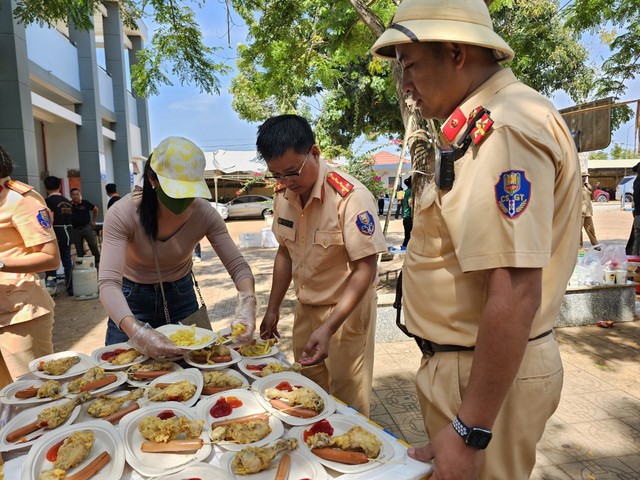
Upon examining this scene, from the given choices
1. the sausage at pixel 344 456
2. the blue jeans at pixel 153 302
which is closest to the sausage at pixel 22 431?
the blue jeans at pixel 153 302

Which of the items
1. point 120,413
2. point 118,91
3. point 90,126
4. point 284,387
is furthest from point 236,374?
point 118,91

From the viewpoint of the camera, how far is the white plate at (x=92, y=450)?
3.85 ft

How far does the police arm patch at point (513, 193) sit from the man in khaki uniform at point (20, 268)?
238 centimetres

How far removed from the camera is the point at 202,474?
3.84 ft

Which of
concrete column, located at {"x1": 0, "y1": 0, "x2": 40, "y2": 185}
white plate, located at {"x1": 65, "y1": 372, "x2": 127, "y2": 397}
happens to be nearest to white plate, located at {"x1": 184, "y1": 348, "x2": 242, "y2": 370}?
white plate, located at {"x1": 65, "y1": 372, "x2": 127, "y2": 397}

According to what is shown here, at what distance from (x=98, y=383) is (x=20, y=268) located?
3.38 ft

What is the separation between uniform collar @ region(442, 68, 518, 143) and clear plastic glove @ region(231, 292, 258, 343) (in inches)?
57.5

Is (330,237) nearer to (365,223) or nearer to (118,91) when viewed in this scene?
(365,223)

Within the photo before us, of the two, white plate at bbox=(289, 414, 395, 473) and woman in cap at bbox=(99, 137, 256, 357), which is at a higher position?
woman in cap at bbox=(99, 137, 256, 357)

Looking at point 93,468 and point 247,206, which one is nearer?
point 93,468

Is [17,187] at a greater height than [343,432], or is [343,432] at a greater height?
[17,187]

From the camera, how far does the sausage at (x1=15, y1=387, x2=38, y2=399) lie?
5.26ft

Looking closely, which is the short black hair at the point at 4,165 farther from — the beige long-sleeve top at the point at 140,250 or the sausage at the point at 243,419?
the sausage at the point at 243,419

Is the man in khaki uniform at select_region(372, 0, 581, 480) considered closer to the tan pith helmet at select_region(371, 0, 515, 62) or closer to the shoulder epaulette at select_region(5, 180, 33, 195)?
the tan pith helmet at select_region(371, 0, 515, 62)
